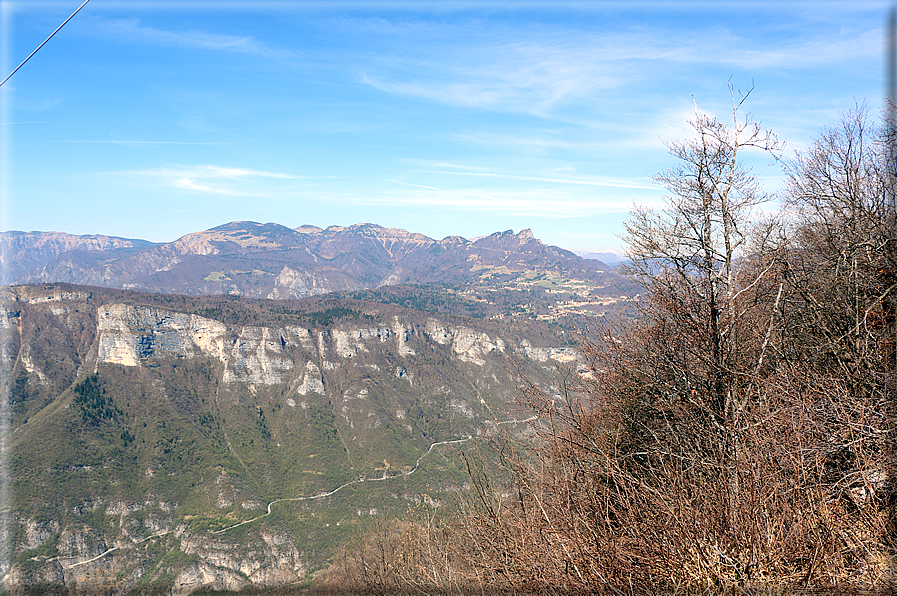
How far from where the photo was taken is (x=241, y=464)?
5207 inches

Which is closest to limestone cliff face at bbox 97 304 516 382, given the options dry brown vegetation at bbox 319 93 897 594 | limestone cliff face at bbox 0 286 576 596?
limestone cliff face at bbox 0 286 576 596

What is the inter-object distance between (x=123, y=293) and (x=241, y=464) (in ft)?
370

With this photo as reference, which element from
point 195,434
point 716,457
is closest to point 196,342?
point 195,434

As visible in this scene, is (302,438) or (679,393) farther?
(302,438)

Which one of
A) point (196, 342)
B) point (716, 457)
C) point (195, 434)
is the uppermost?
point (716, 457)

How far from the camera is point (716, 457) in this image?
6.38 meters

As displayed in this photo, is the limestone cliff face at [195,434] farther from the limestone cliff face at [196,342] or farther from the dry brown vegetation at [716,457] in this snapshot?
the dry brown vegetation at [716,457]

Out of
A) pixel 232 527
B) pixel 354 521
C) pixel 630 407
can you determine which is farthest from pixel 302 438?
pixel 630 407

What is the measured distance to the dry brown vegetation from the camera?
479 centimetres

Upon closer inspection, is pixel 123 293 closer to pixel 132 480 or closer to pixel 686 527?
pixel 132 480

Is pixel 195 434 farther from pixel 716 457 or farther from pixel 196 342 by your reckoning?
pixel 716 457

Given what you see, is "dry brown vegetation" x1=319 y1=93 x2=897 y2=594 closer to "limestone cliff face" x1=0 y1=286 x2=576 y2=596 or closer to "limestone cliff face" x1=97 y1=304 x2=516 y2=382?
"limestone cliff face" x1=0 y1=286 x2=576 y2=596

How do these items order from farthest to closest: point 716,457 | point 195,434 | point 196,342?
point 196,342 → point 195,434 → point 716,457

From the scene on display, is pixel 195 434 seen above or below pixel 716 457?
below
